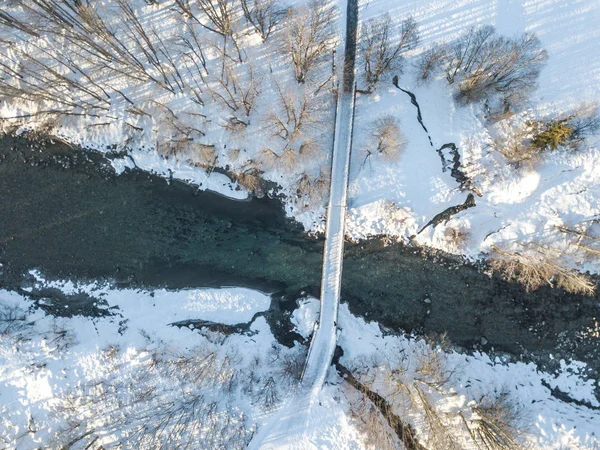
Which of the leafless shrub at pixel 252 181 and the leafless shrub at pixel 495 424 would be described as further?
the leafless shrub at pixel 252 181

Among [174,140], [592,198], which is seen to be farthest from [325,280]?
[592,198]

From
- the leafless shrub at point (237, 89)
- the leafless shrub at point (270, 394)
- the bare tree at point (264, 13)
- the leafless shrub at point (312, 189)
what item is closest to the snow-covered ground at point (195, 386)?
the leafless shrub at point (270, 394)

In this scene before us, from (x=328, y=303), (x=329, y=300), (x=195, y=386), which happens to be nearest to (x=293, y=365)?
(x=328, y=303)

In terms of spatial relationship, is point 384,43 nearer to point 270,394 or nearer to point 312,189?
point 312,189

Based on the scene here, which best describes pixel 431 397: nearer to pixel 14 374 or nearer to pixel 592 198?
pixel 592 198

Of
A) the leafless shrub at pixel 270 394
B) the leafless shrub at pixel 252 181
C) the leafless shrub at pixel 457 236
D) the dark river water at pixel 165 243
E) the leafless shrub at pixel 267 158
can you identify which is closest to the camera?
the leafless shrub at pixel 267 158

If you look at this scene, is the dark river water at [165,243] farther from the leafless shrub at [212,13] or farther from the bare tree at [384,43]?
the bare tree at [384,43]

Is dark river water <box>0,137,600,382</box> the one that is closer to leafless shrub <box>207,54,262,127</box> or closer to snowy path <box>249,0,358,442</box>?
snowy path <box>249,0,358,442</box>
